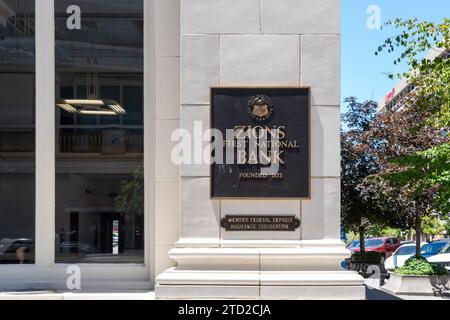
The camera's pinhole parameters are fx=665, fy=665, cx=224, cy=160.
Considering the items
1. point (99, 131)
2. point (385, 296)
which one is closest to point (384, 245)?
point (385, 296)

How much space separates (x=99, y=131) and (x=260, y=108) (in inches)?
88.6

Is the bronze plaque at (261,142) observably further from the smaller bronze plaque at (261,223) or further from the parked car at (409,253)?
the parked car at (409,253)

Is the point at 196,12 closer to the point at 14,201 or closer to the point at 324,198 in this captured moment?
the point at 324,198

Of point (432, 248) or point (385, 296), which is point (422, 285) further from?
point (432, 248)

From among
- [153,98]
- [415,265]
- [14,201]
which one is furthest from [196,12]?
[415,265]

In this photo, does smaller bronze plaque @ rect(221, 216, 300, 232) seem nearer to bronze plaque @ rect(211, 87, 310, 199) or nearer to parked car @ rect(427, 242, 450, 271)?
bronze plaque @ rect(211, 87, 310, 199)

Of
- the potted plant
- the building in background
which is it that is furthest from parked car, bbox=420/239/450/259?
the building in background

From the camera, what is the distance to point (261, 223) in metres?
7.84

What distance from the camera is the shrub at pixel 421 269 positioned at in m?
18.2

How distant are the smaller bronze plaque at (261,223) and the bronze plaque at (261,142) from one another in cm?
25

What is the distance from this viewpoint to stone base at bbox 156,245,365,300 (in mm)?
7508

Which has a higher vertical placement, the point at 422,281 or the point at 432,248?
the point at 422,281

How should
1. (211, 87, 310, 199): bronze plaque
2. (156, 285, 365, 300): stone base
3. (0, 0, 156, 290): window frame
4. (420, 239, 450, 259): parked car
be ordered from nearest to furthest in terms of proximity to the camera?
(156, 285, 365, 300): stone base
(211, 87, 310, 199): bronze plaque
(0, 0, 156, 290): window frame
(420, 239, 450, 259): parked car

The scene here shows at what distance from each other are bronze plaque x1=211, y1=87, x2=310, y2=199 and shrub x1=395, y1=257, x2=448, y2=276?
11.6 metres
